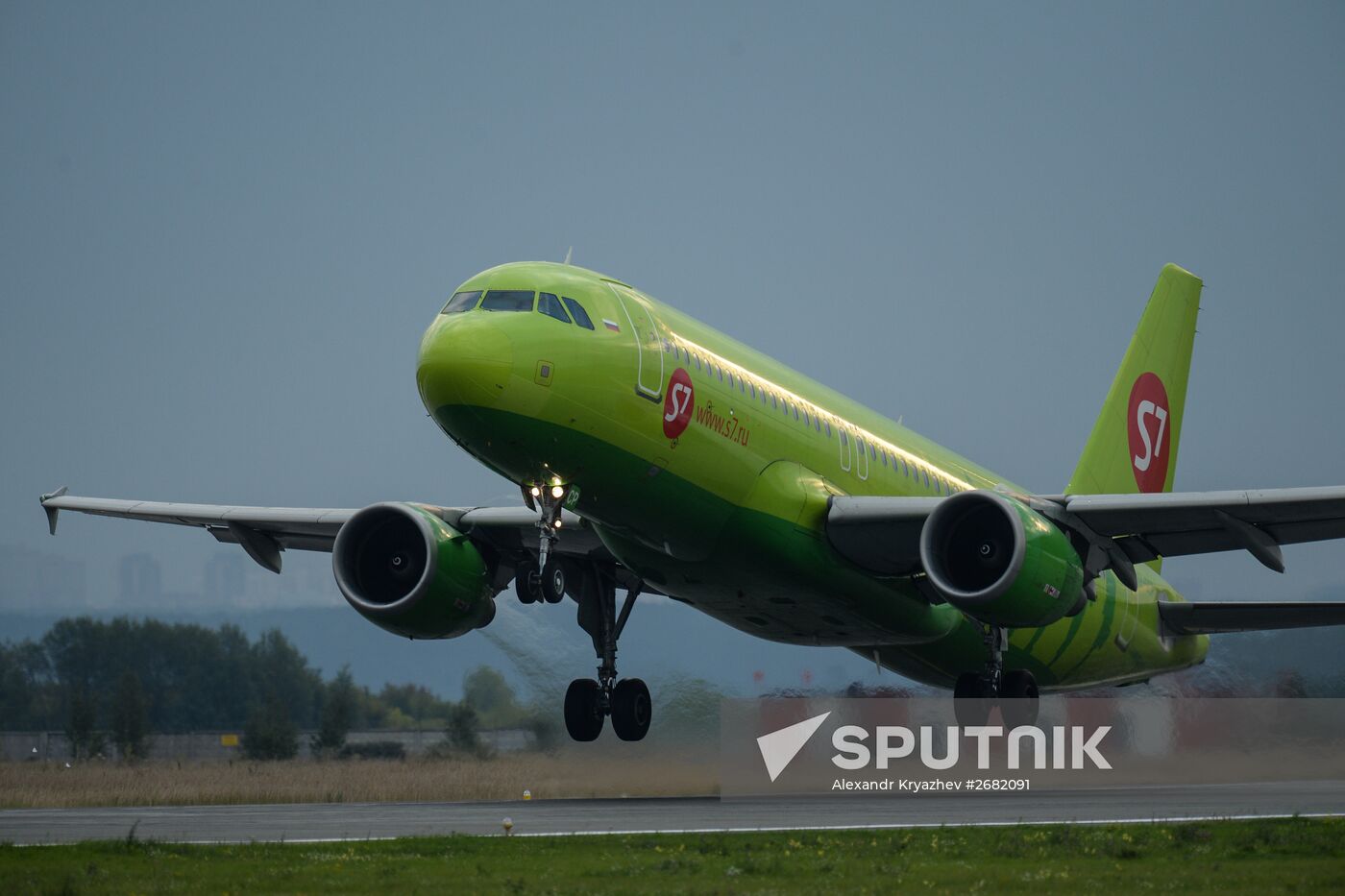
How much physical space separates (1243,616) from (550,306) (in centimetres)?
1548

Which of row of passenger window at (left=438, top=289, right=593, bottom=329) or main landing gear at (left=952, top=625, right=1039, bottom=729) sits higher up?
row of passenger window at (left=438, top=289, right=593, bottom=329)

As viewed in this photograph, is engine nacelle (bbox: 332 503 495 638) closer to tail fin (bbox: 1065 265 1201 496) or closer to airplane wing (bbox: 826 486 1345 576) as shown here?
airplane wing (bbox: 826 486 1345 576)

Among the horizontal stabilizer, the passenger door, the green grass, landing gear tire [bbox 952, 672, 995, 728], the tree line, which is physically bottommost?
the tree line

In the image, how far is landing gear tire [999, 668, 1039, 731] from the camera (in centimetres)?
2753

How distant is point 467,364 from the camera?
800 inches

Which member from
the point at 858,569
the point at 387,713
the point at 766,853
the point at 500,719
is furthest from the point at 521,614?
the point at 387,713

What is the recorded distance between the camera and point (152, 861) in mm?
14852

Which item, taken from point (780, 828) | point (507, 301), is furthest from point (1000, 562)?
point (507, 301)

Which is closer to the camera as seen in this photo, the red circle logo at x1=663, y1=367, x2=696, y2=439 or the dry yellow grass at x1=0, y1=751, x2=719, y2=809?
the red circle logo at x1=663, y1=367, x2=696, y2=439

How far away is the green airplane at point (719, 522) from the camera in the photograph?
21.3 meters

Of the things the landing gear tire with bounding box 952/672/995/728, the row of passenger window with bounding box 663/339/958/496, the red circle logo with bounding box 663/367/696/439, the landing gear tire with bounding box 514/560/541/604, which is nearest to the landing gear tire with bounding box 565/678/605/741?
the landing gear tire with bounding box 514/560/541/604

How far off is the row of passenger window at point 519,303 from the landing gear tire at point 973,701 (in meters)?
9.76

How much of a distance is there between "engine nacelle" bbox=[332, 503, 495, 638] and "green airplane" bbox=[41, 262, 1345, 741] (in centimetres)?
4

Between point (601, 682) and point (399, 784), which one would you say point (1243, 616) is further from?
point (399, 784)
